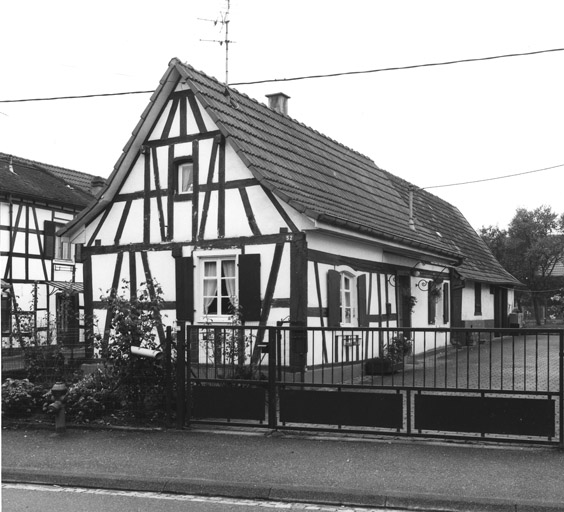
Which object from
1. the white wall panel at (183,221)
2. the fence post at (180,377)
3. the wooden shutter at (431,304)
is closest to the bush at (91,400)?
the fence post at (180,377)

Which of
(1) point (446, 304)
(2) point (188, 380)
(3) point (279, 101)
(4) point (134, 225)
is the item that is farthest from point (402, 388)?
(1) point (446, 304)

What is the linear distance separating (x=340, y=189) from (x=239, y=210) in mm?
4162

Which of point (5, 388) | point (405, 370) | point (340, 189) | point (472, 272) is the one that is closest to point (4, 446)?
point (5, 388)

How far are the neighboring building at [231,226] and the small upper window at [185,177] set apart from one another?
2 cm

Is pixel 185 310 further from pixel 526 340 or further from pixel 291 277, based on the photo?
pixel 526 340

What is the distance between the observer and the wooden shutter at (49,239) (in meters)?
27.0

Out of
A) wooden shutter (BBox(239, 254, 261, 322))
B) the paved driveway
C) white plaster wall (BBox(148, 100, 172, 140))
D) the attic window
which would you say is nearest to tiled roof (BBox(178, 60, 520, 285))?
white plaster wall (BBox(148, 100, 172, 140))

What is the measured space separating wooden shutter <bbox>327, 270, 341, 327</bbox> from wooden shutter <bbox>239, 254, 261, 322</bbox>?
150cm

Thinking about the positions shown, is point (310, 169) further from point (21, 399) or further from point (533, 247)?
point (533, 247)

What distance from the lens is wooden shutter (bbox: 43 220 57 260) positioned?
27.0 metres

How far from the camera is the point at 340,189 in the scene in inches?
652

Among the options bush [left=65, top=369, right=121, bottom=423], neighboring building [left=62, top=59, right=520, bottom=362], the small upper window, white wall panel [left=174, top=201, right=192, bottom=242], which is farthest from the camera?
the small upper window

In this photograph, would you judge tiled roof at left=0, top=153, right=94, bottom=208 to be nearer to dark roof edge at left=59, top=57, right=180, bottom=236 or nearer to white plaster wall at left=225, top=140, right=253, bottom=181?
dark roof edge at left=59, top=57, right=180, bottom=236

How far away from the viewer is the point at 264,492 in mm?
6203
